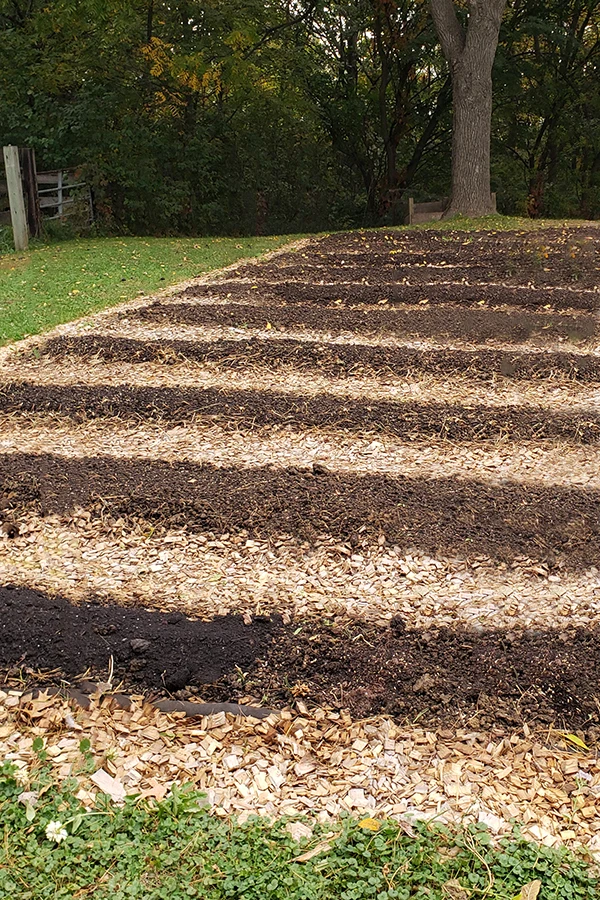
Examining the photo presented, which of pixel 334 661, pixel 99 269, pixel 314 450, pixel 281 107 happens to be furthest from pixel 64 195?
pixel 334 661

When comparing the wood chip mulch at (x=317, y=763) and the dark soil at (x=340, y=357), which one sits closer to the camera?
the wood chip mulch at (x=317, y=763)

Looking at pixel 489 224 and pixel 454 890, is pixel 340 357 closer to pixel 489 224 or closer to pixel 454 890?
pixel 454 890

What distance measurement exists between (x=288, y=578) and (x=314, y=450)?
132 centimetres

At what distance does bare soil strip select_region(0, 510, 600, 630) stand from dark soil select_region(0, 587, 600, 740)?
11 cm

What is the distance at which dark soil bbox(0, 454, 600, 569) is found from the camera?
352cm

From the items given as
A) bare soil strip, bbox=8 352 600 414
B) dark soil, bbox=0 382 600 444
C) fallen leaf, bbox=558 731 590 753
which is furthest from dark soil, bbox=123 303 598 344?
fallen leaf, bbox=558 731 590 753

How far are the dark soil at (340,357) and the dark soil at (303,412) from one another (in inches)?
24.2

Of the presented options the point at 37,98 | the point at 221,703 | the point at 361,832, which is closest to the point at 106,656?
the point at 221,703

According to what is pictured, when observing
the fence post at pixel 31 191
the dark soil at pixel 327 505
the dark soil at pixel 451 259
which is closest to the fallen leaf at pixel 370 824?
the dark soil at pixel 327 505

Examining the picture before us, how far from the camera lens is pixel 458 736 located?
247 cm

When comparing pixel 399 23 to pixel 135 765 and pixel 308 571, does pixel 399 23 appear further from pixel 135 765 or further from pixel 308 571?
pixel 135 765

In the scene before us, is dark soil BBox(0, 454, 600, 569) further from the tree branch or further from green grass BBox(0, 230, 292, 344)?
the tree branch

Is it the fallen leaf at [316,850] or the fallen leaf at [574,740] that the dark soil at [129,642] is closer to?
the fallen leaf at [316,850]

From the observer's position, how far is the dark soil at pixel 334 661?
259 centimetres
